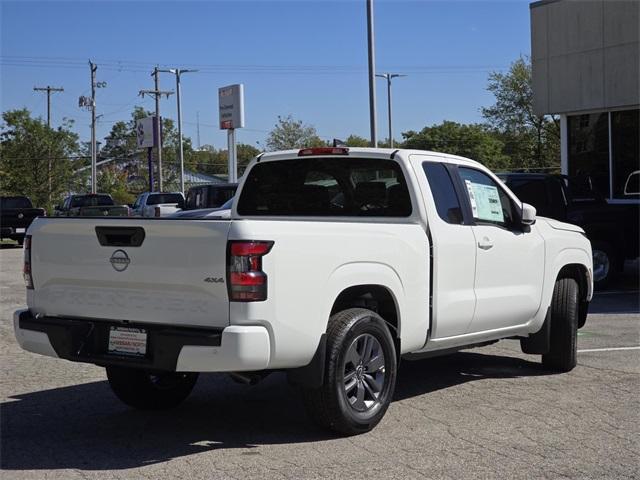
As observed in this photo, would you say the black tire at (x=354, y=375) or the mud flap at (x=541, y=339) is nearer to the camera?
the black tire at (x=354, y=375)

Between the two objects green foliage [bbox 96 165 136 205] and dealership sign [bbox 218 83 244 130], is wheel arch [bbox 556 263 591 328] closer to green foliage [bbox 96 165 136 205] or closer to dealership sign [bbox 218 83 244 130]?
dealership sign [bbox 218 83 244 130]

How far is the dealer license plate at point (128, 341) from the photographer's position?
17.7ft

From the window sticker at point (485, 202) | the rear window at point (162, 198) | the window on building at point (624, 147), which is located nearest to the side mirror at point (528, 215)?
the window sticker at point (485, 202)

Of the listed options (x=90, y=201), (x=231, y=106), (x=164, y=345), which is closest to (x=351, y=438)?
(x=164, y=345)

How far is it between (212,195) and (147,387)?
52.6 ft

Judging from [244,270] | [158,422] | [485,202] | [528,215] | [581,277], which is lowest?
[158,422]

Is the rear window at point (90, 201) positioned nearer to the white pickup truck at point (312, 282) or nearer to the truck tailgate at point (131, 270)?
the white pickup truck at point (312, 282)

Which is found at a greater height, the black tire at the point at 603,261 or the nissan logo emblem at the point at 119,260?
the nissan logo emblem at the point at 119,260

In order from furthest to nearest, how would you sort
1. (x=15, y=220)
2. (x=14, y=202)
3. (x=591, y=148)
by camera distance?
(x=14, y=202) → (x=15, y=220) → (x=591, y=148)

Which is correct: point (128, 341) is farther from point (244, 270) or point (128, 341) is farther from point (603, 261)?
point (603, 261)

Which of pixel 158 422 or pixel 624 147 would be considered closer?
pixel 158 422

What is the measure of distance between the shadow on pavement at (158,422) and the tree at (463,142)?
203 feet

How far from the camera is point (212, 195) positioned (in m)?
22.5

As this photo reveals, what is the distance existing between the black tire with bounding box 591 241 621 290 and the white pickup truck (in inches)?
268
